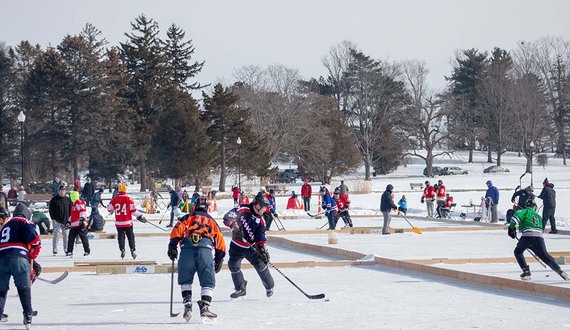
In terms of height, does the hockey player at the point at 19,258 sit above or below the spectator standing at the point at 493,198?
below

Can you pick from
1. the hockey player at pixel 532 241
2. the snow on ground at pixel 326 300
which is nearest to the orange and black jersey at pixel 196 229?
the snow on ground at pixel 326 300

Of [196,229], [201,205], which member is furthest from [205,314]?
[201,205]

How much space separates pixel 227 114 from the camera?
6675cm

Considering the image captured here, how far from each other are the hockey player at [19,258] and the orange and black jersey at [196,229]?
1.59 metres

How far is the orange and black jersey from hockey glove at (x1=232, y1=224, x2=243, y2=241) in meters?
1.17

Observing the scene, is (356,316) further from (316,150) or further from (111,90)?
(316,150)

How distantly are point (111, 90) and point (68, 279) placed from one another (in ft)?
164

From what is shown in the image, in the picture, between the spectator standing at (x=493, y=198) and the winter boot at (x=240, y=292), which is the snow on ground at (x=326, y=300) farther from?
the spectator standing at (x=493, y=198)

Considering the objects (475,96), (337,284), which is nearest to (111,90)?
(475,96)

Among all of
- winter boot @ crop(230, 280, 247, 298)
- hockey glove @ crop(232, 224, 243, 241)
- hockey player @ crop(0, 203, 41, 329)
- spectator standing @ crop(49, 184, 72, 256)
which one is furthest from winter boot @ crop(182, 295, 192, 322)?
spectator standing @ crop(49, 184, 72, 256)

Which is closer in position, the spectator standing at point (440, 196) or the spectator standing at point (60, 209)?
the spectator standing at point (60, 209)

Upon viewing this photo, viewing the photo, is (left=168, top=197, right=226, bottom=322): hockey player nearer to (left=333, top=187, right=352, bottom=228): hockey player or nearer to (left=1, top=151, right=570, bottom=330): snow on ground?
(left=1, top=151, right=570, bottom=330): snow on ground

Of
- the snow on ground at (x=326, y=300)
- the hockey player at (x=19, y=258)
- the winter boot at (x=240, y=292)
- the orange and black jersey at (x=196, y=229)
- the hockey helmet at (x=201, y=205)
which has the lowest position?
the snow on ground at (x=326, y=300)

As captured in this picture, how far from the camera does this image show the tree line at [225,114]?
63312 mm
